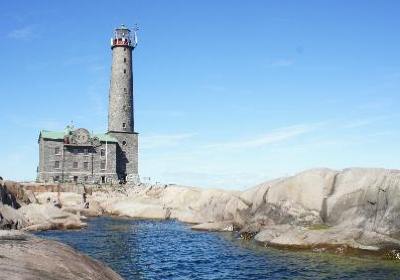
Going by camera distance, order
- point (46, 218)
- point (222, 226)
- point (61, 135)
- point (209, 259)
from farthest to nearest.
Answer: point (61, 135)
point (222, 226)
point (46, 218)
point (209, 259)

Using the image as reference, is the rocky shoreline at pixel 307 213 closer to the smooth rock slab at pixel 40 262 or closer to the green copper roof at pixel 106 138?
the smooth rock slab at pixel 40 262

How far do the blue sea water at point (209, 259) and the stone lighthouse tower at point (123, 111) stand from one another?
43680 mm

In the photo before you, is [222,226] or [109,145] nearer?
[222,226]

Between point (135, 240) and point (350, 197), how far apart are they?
543 inches

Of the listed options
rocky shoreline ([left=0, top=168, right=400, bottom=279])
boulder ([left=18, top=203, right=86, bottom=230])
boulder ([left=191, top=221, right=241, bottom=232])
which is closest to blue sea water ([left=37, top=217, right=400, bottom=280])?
rocky shoreline ([left=0, top=168, right=400, bottom=279])

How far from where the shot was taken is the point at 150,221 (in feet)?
141

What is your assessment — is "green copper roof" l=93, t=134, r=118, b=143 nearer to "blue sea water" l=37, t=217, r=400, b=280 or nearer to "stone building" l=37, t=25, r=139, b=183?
"stone building" l=37, t=25, r=139, b=183

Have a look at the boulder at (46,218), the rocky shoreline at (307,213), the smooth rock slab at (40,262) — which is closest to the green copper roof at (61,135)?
the rocky shoreline at (307,213)

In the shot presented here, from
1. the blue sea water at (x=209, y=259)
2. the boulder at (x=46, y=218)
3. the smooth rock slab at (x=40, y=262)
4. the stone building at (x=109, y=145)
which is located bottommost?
the blue sea water at (x=209, y=259)

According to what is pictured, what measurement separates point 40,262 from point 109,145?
67.5 metres

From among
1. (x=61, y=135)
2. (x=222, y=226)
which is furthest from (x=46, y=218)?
(x=61, y=135)

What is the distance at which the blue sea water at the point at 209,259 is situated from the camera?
18.1m

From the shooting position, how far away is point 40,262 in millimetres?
5910

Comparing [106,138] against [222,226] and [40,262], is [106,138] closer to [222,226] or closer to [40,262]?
[222,226]
